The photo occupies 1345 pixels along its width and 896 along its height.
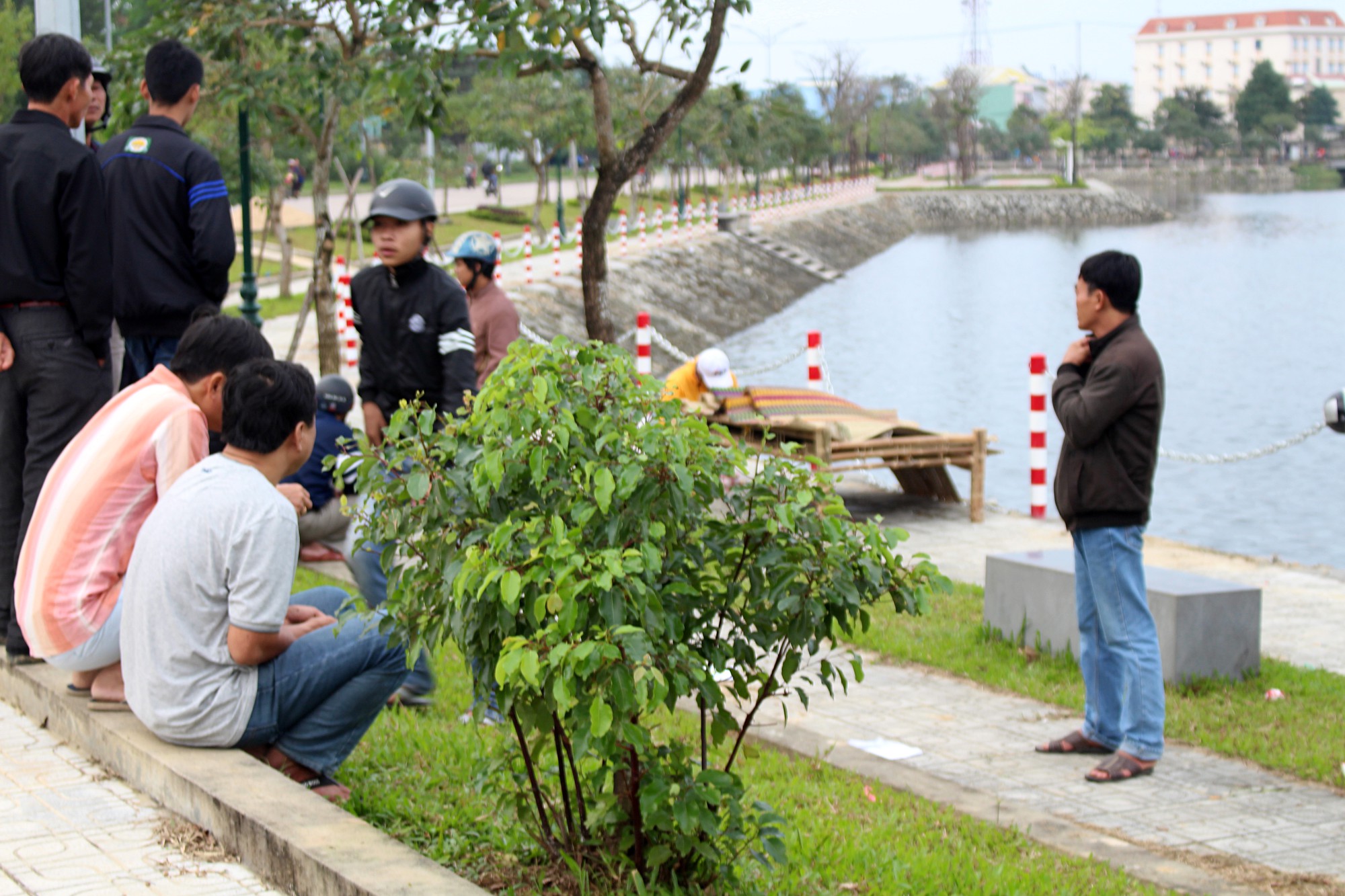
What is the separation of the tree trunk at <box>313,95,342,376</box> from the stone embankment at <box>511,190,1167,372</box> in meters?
2.95

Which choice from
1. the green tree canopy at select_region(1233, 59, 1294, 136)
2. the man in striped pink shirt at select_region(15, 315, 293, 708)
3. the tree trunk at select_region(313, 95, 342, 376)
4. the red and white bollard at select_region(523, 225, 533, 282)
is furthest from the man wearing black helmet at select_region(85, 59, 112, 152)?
the green tree canopy at select_region(1233, 59, 1294, 136)

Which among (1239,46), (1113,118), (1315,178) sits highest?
(1239,46)

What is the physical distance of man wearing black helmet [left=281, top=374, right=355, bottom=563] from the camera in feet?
23.3

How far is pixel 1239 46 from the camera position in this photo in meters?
162

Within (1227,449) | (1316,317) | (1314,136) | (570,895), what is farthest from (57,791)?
(1314,136)

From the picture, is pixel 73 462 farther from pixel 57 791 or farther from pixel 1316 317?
pixel 1316 317

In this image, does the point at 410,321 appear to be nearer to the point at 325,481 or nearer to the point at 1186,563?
the point at 325,481

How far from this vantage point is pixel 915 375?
30.7 meters

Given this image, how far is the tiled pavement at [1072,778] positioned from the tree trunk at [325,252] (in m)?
9.31

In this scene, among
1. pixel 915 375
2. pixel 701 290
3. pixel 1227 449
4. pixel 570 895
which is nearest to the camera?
pixel 570 895

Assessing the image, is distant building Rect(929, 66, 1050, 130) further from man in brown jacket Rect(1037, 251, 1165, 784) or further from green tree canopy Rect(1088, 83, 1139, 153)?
man in brown jacket Rect(1037, 251, 1165, 784)

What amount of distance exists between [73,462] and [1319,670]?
5.39 metres

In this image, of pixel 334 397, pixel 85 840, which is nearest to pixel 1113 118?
pixel 334 397

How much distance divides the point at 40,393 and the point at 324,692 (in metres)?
1.94
